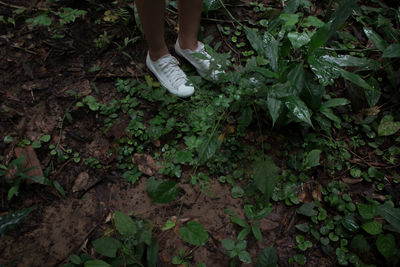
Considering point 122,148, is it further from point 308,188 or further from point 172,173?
point 308,188

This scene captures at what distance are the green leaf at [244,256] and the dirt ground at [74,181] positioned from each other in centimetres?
9

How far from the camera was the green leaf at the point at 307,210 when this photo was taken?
1.46m

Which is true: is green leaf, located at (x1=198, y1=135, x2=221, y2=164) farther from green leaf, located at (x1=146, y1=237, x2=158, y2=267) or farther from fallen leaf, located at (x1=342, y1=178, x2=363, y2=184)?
fallen leaf, located at (x1=342, y1=178, x2=363, y2=184)

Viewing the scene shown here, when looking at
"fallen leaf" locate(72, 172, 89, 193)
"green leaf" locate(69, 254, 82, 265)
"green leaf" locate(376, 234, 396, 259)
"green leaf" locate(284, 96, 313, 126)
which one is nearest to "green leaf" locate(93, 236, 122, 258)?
"green leaf" locate(69, 254, 82, 265)

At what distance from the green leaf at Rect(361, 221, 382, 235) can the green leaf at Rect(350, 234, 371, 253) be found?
0.05 meters

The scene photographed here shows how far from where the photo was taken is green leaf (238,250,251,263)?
129 centimetres

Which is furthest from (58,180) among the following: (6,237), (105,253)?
(105,253)

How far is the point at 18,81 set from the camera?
1840mm

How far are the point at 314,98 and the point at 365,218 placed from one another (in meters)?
0.76

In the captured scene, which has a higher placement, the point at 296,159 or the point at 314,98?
the point at 314,98

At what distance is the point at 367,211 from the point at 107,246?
1.44 meters

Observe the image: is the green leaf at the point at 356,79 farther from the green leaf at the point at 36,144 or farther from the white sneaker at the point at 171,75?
the green leaf at the point at 36,144

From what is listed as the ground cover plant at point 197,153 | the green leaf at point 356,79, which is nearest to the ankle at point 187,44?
the ground cover plant at point 197,153

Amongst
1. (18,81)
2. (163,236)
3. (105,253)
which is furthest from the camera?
(18,81)
